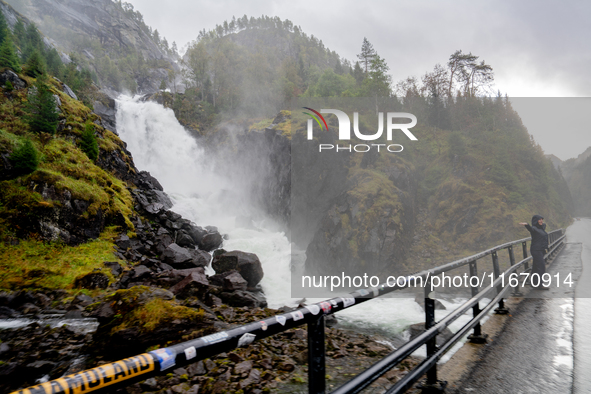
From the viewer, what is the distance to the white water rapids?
24672 mm

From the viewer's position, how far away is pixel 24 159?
13.0 meters

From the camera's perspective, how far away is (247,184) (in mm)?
42594

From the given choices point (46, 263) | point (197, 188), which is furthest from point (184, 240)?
point (197, 188)

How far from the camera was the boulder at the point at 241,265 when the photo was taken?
16.1 meters

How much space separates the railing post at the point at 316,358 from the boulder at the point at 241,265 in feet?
49.0

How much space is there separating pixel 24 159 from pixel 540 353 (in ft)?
60.0

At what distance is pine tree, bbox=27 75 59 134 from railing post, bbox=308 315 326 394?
20.6m

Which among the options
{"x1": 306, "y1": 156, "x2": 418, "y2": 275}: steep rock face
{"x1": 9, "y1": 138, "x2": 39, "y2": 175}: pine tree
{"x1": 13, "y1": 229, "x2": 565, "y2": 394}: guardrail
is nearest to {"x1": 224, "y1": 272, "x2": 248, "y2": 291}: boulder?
{"x1": 13, "y1": 229, "x2": 565, "y2": 394}: guardrail

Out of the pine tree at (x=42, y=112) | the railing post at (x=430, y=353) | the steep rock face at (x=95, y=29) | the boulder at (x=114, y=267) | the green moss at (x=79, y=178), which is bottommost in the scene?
the boulder at (x=114, y=267)

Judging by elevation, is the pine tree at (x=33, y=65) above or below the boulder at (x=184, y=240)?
above

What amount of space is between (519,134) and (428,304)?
51341 millimetres

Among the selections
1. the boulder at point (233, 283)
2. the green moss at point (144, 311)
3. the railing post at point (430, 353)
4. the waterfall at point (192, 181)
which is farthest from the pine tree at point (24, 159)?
the railing post at point (430, 353)

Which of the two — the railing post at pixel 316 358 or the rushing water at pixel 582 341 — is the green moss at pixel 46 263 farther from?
the rushing water at pixel 582 341

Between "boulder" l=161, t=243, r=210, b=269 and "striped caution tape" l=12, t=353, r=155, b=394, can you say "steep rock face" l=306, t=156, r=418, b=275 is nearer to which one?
"boulder" l=161, t=243, r=210, b=269
